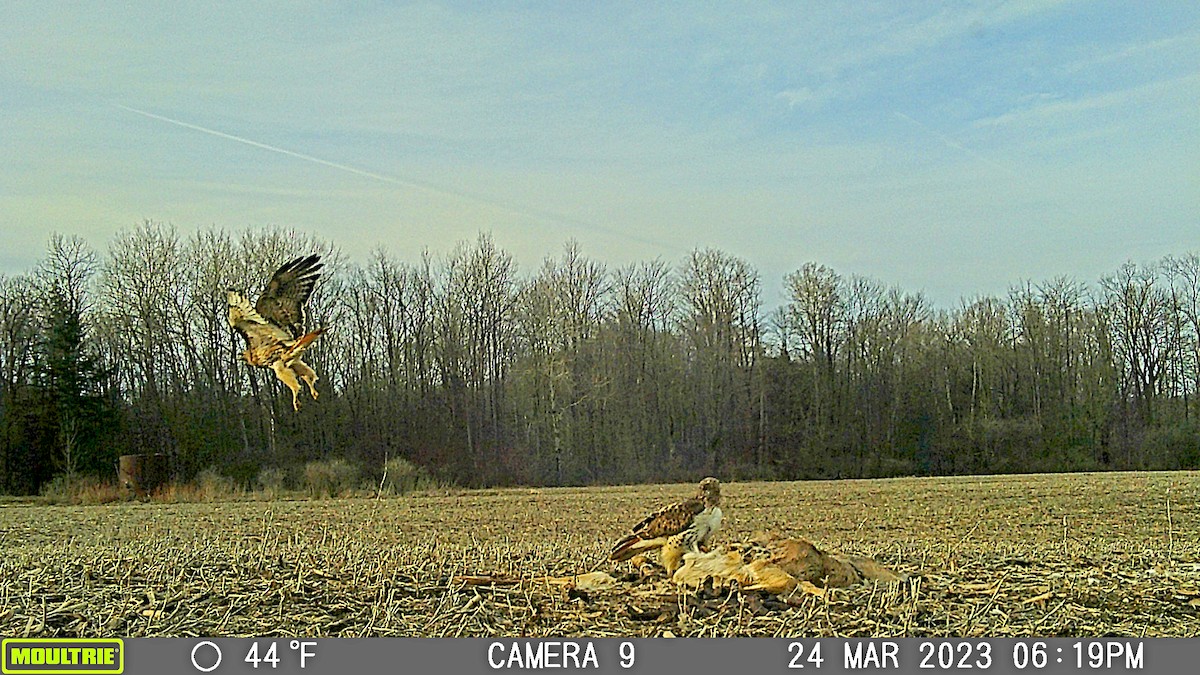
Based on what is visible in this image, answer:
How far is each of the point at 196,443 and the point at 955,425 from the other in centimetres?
3556

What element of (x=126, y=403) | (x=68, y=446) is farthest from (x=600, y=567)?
(x=126, y=403)

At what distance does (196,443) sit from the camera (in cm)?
4041

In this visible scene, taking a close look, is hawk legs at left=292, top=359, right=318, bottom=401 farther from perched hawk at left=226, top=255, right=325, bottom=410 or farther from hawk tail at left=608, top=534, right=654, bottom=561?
hawk tail at left=608, top=534, right=654, bottom=561

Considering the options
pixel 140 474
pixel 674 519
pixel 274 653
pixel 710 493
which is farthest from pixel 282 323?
pixel 140 474

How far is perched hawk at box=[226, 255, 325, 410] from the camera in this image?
6.41 metres

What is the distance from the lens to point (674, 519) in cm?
710

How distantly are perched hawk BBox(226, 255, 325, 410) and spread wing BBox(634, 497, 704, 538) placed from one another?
2.29m

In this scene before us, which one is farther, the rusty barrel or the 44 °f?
the rusty barrel

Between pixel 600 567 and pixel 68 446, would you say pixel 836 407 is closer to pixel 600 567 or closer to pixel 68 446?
pixel 68 446

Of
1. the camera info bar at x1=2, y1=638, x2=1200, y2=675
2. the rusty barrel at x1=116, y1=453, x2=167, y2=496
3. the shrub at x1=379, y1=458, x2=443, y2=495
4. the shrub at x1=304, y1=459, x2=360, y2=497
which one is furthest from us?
the shrub at x1=379, y1=458, x2=443, y2=495

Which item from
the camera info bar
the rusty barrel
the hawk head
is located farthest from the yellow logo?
the rusty barrel

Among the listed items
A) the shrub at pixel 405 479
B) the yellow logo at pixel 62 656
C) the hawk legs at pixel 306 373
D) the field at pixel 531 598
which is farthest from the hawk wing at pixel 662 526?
the shrub at pixel 405 479

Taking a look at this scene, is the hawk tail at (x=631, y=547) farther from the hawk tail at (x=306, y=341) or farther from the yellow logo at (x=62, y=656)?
the yellow logo at (x=62, y=656)

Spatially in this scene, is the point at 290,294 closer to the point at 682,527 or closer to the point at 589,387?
the point at 682,527
